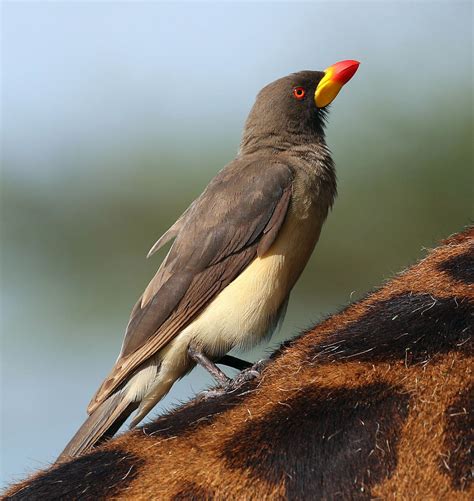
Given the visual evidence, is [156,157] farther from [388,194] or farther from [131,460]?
[131,460]

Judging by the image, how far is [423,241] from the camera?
26.5ft

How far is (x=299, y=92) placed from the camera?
4875 mm

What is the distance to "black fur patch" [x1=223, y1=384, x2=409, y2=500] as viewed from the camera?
7.98 ft

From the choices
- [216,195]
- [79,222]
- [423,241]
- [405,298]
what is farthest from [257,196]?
[79,222]

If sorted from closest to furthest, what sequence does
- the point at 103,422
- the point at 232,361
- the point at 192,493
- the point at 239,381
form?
the point at 192,493, the point at 239,381, the point at 103,422, the point at 232,361

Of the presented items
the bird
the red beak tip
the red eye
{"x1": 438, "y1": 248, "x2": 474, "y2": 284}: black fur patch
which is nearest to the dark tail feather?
the bird

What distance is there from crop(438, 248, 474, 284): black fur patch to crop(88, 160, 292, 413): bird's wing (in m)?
1.17

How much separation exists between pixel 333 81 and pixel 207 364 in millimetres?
1625

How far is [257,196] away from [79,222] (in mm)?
5170

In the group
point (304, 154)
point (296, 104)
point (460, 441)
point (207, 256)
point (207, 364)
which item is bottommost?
point (207, 364)

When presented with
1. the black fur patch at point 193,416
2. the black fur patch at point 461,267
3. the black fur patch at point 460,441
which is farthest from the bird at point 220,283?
the black fur patch at point 460,441

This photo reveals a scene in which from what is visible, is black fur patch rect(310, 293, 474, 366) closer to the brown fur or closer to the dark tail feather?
the brown fur

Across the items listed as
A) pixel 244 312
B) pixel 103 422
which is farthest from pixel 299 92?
pixel 103 422

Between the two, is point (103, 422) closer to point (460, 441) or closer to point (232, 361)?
point (232, 361)
